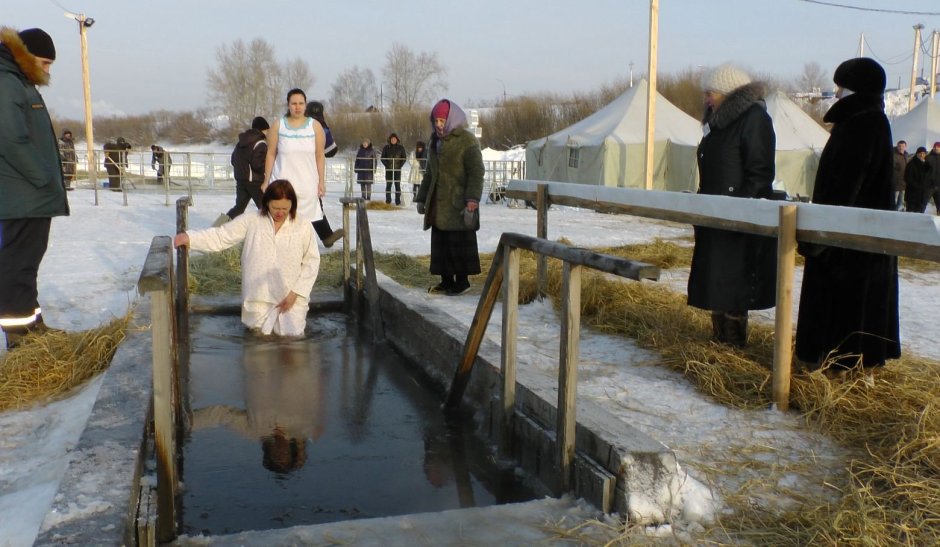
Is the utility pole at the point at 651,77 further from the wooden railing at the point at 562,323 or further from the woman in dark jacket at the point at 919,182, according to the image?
the wooden railing at the point at 562,323

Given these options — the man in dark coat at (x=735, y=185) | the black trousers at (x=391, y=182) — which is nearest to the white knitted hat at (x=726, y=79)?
the man in dark coat at (x=735, y=185)

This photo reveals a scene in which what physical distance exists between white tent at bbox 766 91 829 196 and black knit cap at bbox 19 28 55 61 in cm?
1942

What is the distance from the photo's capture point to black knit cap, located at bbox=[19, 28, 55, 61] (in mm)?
4910

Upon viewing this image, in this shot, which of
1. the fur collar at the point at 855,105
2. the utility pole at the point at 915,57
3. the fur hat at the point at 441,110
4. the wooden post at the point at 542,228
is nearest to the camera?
the fur collar at the point at 855,105

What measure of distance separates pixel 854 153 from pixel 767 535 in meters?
2.10

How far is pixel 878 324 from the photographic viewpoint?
13.2ft

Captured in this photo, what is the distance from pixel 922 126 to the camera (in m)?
25.3

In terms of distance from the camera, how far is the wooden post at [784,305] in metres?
3.84

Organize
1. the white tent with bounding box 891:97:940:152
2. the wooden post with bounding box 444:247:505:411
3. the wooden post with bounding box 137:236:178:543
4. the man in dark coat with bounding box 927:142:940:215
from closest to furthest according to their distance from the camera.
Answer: the wooden post with bounding box 137:236:178:543
the wooden post with bounding box 444:247:505:411
the man in dark coat with bounding box 927:142:940:215
the white tent with bounding box 891:97:940:152

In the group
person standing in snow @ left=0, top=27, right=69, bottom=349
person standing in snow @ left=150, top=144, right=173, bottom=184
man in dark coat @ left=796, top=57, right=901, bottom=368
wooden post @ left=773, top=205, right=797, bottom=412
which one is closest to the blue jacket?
person standing in snow @ left=0, top=27, right=69, bottom=349

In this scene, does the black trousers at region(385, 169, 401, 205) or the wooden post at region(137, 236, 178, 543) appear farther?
the black trousers at region(385, 169, 401, 205)

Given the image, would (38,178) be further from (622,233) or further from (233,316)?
(622,233)

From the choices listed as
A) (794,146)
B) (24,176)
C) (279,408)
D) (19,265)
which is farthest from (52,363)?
(794,146)

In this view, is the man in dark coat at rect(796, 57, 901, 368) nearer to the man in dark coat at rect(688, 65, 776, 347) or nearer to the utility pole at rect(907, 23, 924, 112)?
the man in dark coat at rect(688, 65, 776, 347)
